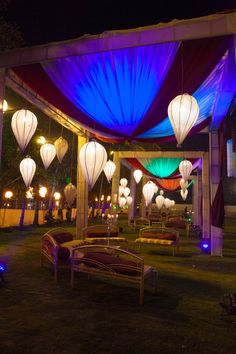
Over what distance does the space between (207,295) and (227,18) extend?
169 inches

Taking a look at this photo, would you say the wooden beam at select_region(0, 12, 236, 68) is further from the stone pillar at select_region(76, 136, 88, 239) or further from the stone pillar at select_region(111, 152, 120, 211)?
the stone pillar at select_region(111, 152, 120, 211)

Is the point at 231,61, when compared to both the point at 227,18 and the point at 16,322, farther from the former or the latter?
the point at 16,322

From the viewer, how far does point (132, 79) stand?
567 cm

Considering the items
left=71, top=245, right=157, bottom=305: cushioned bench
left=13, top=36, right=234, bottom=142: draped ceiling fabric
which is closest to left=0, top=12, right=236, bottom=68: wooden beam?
left=13, top=36, right=234, bottom=142: draped ceiling fabric

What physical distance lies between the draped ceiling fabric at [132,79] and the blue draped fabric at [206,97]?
2 centimetres

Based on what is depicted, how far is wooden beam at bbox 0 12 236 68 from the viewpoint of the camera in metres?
4.64

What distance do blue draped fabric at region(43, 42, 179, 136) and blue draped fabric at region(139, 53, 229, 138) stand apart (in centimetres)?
91

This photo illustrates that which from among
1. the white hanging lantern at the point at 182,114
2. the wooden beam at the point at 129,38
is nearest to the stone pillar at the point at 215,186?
the white hanging lantern at the point at 182,114

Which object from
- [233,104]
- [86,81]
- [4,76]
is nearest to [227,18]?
[86,81]

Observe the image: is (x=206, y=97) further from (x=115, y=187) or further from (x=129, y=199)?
(x=129, y=199)

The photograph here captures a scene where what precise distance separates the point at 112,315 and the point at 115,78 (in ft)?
A: 12.7

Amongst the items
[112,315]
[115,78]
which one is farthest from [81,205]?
[112,315]

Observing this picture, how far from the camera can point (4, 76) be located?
605cm

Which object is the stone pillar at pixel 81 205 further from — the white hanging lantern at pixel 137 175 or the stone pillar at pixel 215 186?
the white hanging lantern at pixel 137 175
